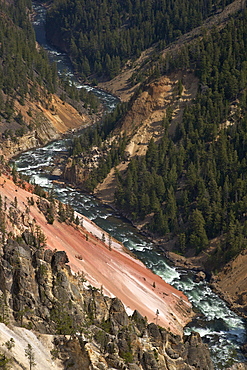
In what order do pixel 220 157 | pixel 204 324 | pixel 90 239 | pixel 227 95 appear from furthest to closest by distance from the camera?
pixel 227 95 → pixel 220 157 → pixel 90 239 → pixel 204 324

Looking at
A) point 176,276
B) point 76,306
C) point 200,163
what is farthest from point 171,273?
point 76,306

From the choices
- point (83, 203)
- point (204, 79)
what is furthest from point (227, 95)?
point (83, 203)

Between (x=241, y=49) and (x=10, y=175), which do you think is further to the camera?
(x=241, y=49)

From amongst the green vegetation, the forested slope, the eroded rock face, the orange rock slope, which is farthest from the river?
the eroded rock face

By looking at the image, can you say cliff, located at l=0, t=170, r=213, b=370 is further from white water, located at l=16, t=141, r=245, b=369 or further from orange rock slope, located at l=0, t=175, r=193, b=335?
white water, located at l=16, t=141, r=245, b=369

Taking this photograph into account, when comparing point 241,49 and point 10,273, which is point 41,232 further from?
point 241,49

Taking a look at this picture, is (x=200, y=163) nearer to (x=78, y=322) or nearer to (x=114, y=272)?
(x=114, y=272)

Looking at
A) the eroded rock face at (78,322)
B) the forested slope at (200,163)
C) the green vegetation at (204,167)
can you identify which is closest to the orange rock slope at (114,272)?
the eroded rock face at (78,322)

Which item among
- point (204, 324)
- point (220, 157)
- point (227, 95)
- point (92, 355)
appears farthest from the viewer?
point (227, 95)

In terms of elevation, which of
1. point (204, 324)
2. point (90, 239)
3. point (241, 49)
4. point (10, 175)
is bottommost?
point (204, 324)
